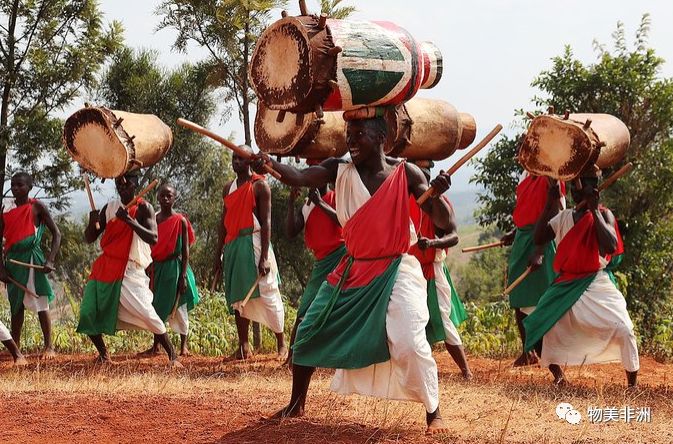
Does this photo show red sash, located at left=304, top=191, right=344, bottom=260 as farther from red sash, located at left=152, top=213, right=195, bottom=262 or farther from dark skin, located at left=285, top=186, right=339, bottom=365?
red sash, located at left=152, top=213, right=195, bottom=262

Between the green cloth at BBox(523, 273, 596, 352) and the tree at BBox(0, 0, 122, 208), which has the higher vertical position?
the tree at BBox(0, 0, 122, 208)

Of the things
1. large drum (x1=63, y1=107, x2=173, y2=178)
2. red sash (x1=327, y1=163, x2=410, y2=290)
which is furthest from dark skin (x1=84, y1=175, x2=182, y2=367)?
red sash (x1=327, y1=163, x2=410, y2=290)

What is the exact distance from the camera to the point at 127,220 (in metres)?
9.03

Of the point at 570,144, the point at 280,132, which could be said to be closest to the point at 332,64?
the point at 280,132

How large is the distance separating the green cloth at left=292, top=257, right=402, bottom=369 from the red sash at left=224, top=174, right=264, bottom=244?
414cm

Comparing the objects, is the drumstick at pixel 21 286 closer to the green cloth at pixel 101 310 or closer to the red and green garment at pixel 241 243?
the green cloth at pixel 101 310

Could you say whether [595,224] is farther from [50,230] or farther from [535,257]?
[50,230]

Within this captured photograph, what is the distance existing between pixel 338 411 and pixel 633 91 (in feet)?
31.9

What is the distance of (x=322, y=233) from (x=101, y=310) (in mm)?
2286

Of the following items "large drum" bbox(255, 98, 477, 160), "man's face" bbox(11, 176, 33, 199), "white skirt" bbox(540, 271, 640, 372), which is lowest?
"white skirt" bbox(540, 271, 640, 372)

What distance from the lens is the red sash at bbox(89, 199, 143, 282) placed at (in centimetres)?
945

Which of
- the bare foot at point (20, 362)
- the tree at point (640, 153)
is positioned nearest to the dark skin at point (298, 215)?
the bare foot at point (20, 362)

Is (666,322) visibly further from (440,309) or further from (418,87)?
(418,87)

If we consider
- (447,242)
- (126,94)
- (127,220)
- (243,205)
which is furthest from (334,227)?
(126,94)
